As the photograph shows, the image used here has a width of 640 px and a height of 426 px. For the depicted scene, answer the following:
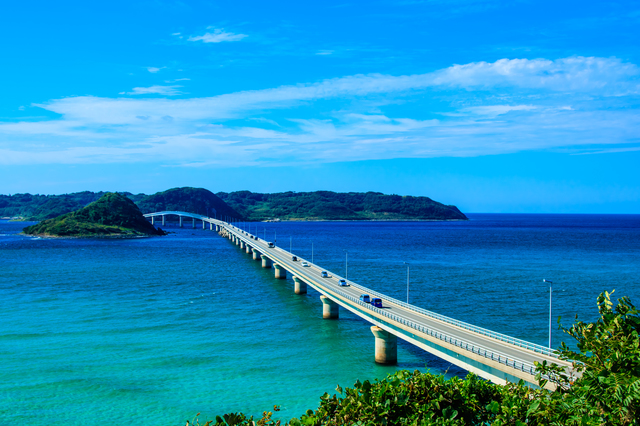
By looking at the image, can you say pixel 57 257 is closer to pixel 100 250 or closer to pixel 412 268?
pixel 100 250

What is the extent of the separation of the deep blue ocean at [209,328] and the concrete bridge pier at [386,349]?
3.17 ft

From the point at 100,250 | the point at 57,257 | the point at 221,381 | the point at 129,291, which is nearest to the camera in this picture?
the point at 221,381

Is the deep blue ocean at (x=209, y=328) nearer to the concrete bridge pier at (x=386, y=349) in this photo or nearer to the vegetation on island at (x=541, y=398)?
the concrete bridge pier at (x=386, y=349)

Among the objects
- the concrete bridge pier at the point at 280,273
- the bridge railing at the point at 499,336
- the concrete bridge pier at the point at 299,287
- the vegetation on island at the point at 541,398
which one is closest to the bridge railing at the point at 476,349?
the bridge railing at the point at 499,336

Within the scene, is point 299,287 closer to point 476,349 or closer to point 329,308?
point 329,308

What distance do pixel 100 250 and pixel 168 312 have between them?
9743 centimetres

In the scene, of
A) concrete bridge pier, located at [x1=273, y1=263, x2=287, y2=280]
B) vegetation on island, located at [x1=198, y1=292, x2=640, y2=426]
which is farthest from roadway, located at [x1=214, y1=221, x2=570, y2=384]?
concrete bridge pier, located at [x1=273, y1=263, x2=287, y2=280]

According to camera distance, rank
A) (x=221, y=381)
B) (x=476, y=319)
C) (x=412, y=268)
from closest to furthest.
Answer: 1. (x=221, y=381)
2. (x=476, y=319)
3. (x=412, y=268)

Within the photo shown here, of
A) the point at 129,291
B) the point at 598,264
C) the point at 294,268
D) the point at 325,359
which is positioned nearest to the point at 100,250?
the point at 129,291

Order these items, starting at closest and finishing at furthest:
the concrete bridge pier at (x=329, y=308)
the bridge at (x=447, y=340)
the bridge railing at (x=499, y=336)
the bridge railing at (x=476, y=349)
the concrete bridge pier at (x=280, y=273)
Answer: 1. the bridge railing at (x=476, y=349)
2. the bridge at (x=447, y=340)
3. the bridge railing at (x=499, y=336)
4. the concrete bridge pier at (x=329, y=308)
5. the concrete bridge pier at (x=280, y=273)

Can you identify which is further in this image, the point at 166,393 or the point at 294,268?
the point at 294,268

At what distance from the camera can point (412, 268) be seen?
3942 inches

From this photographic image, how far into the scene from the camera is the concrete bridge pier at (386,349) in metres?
40.8

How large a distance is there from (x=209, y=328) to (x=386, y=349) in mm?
21816
